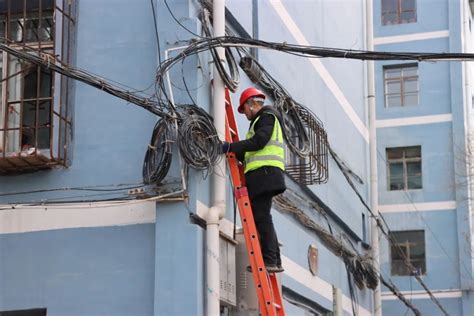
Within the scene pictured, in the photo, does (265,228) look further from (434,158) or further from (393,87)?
(393,87)

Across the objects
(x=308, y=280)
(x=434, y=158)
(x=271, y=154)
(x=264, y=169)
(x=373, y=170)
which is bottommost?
(x=308, y=280)

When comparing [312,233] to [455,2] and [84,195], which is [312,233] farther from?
[455,2]

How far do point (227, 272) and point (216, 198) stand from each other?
887 mm

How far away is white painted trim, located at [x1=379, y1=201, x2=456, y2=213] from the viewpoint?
98.1ft

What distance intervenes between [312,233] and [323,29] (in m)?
4.65

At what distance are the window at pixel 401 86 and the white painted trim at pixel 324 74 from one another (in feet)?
28.6

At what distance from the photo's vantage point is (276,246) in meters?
11.5

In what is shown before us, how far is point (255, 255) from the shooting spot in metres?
11.2

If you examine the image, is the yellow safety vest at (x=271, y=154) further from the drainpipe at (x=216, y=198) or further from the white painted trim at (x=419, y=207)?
the white painted trim at (x=419, y=207)

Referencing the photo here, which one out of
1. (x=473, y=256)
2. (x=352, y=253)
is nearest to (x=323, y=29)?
(x=352, y=253)

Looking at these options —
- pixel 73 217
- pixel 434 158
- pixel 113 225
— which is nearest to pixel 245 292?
pixel 113 225

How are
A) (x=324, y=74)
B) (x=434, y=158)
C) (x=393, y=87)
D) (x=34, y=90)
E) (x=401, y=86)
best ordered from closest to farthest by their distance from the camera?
(x=34, y=90) → (x=324, y=74) → (x=434, y=158) → (x=401, y=86) → (x=393, y=87)

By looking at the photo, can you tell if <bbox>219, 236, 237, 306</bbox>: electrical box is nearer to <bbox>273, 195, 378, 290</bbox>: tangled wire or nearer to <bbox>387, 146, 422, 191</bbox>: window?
<bbox>273, 195, 378, 290</bbox>: tangled wire

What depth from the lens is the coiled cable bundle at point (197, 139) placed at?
37.0ft
